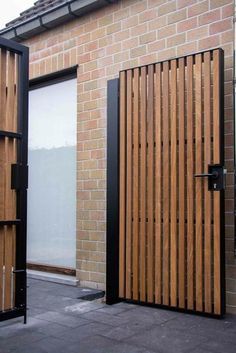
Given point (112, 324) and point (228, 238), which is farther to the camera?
point (228, 238)

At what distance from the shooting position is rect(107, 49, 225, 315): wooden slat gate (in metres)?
3.87

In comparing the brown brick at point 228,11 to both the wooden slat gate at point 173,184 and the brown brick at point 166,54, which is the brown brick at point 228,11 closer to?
the wooden slat gate at point 173,184

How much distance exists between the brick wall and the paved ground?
40.8 inches

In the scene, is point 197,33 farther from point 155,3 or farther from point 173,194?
point 173,194

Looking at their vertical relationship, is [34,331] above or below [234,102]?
below

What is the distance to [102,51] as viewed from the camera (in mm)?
5203

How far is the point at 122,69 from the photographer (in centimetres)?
500

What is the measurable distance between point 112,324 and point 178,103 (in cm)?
218

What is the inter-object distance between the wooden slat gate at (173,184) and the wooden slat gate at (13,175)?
3.88 feet

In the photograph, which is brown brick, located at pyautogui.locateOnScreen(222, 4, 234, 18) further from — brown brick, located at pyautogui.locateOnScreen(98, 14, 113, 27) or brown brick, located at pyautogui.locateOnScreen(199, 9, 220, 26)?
brown brick, located at pyautogui.locateOnScreen(98, 14, 113, 27)

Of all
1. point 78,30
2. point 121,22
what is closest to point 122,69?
point 121,22

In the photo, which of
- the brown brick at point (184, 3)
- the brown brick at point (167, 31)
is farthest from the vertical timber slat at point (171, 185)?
the brown brick at point (184, 3)

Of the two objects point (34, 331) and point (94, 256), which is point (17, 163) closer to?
point (34, 331)

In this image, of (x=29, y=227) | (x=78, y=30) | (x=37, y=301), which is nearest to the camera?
(x=37, y=301)
